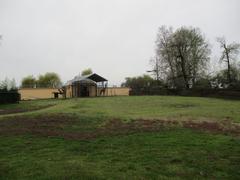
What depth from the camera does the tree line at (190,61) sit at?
36.0m

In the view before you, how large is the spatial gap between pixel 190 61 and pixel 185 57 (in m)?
1.03

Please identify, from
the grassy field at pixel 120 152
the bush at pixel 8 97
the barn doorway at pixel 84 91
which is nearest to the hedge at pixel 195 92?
the barn doorway at pixel 84 91

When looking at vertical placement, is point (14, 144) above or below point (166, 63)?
below

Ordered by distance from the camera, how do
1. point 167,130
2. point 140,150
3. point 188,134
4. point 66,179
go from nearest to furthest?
1. point 66,179
2. point 140,150
3. point 188,134
4. point 167,130

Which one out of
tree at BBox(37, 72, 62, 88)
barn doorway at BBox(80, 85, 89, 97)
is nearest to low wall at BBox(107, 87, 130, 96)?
barn doorway at BBox(80, 85, 89, 97)

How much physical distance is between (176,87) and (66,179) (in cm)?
3653

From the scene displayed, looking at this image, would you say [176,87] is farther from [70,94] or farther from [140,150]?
Result: [140,150]

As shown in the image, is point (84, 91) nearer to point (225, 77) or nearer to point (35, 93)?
point (35, 93)

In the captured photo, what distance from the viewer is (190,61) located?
39094 millimetres

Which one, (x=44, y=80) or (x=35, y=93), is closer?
(x=35, y=93)

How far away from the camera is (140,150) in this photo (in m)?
6.37

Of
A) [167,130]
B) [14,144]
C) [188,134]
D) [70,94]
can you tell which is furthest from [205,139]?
[70,94]

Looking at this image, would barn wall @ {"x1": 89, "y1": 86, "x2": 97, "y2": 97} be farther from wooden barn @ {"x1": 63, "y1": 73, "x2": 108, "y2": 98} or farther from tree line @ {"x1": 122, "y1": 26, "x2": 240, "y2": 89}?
tree line @ {"x1": 122, "y1": 26, "x2": 240, "y2": 89}

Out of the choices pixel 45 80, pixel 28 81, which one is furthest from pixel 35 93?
pixel 28 81
